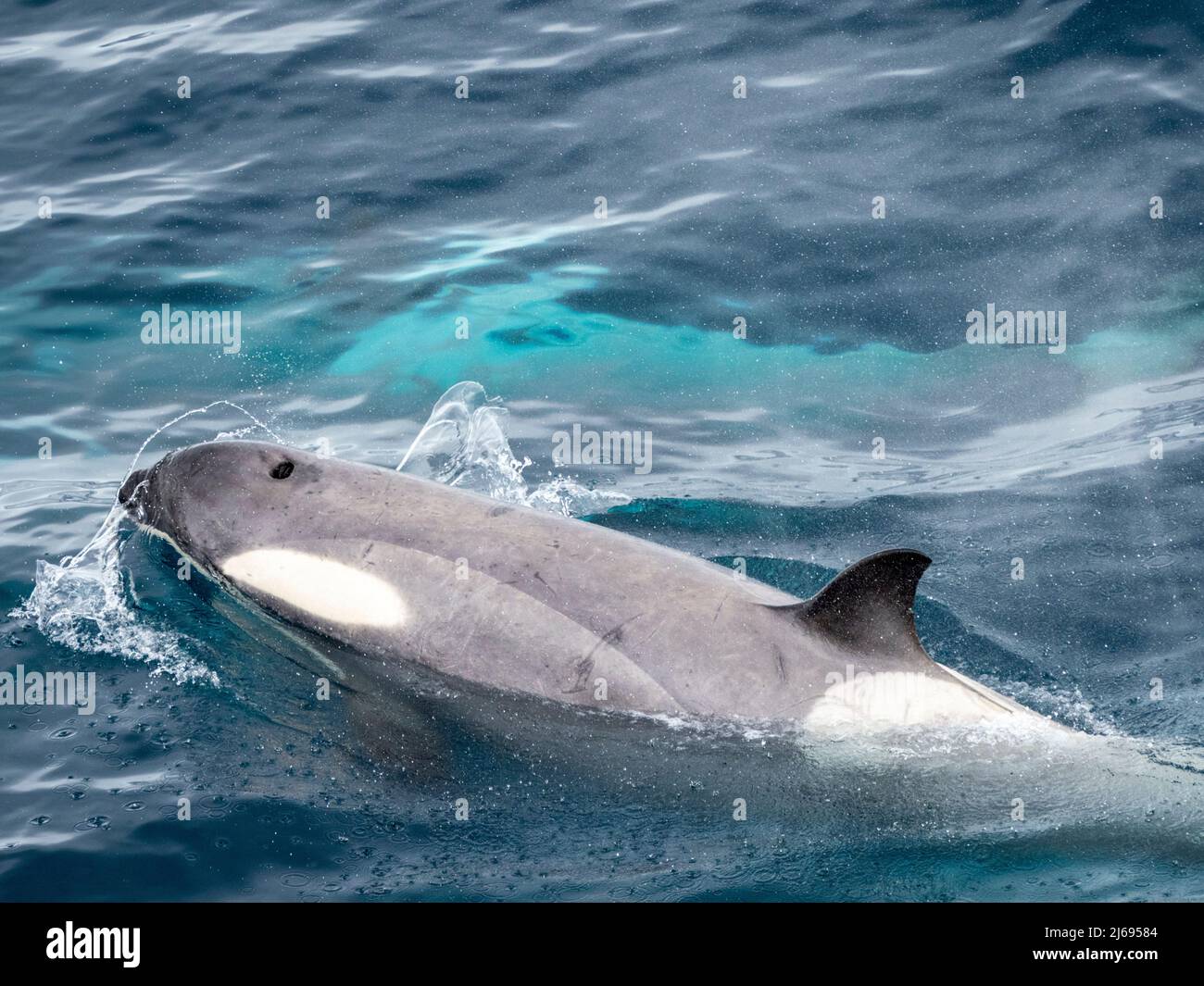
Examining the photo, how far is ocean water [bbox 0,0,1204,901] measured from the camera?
6.46 metres

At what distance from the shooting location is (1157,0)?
15219mm

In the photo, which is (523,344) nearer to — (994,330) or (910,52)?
(994,330)

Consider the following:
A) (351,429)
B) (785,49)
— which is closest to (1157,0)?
(785,49)

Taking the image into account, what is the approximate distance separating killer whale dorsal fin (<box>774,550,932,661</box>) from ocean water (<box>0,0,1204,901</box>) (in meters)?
0.48

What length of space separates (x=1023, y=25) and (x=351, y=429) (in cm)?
924

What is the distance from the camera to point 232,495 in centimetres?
759

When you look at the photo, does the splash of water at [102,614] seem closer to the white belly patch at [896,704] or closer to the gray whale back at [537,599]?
the gray whale back at [537,599]

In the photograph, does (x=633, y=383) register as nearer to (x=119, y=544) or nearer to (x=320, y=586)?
(x=119, y=544)

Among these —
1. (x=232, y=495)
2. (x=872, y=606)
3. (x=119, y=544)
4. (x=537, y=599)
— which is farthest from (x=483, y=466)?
(x=872, y=606)

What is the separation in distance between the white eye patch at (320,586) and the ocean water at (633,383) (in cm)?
45

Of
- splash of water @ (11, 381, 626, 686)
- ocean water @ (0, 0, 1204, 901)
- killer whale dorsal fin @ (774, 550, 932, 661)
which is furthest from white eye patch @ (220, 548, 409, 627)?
killer whale dorsal fin @ (774, 550, 932, 661)

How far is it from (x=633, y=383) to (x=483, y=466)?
2375 millimetres
